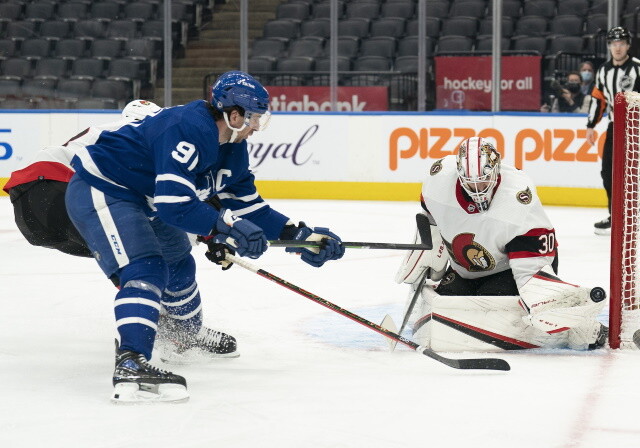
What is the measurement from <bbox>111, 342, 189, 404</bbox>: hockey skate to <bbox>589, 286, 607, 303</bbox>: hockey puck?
124 cm

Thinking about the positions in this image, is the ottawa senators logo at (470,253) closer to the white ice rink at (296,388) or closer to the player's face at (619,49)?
the white ice rink at (296,388)

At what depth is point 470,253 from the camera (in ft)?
11.7

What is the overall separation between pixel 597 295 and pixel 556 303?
0.12 metres

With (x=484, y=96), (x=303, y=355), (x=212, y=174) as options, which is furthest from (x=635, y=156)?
(x=484, y=96)

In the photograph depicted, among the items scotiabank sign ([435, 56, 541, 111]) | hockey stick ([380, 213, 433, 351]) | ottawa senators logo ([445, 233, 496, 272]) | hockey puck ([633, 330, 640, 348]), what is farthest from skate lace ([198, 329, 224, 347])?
scotiabank sign ([435, 56, 541, 111])

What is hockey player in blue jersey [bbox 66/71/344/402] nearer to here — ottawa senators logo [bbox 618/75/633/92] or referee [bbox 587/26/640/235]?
referee [bbox 587/26/640/235]

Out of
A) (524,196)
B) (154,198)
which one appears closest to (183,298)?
(154,198)

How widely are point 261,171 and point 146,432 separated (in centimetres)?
642

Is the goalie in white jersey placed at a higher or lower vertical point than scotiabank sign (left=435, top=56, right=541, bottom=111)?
lower

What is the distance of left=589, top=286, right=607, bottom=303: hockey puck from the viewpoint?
3.32 m

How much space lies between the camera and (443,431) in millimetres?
2613

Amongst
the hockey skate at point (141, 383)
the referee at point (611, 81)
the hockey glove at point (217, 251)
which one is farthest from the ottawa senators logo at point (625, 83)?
the hockey skate at point (141, 383)

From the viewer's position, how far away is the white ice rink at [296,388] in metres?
2.57

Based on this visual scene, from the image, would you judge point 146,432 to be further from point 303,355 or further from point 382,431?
point 303,355
